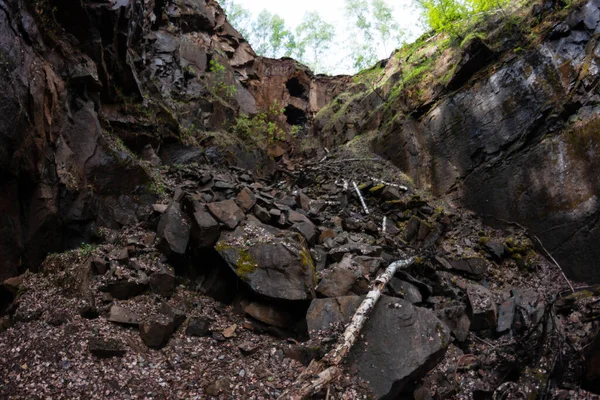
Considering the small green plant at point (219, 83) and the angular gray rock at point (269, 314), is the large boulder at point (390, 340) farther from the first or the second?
the small green plant at point (219, 83)

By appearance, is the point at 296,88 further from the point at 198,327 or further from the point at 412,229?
the point at 198,327

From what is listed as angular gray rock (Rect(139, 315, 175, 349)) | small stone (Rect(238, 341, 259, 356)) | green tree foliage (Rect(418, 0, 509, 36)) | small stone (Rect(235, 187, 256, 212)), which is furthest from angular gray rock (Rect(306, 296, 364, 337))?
green tree foliage (Rect(418, 0, 509, 36))

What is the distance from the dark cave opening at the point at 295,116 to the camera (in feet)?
85.4

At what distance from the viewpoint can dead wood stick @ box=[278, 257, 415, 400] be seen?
3596 millimetres

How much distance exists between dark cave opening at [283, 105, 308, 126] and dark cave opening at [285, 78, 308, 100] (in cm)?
156

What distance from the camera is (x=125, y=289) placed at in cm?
536

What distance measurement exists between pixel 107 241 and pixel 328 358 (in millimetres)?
5273

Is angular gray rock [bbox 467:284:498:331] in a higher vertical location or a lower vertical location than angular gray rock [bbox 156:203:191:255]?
higher

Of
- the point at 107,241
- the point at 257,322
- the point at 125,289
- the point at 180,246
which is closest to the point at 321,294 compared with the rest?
the point at 257,322

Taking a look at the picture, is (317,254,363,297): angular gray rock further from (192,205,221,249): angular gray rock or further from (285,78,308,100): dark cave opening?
(285,78,308,100): dark cave opening

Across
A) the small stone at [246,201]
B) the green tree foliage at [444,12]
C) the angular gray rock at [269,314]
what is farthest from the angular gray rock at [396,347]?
the green tree foliage at [444,12]

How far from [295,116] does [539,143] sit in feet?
64.4

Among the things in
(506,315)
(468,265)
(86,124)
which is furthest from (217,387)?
(468,265)

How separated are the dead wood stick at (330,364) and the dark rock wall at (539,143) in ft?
21.8
